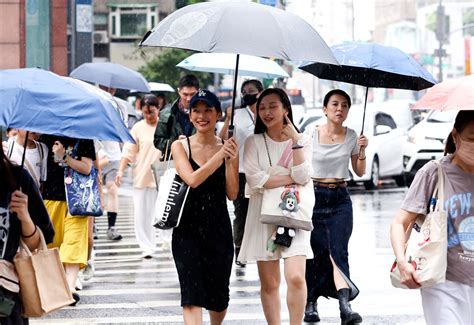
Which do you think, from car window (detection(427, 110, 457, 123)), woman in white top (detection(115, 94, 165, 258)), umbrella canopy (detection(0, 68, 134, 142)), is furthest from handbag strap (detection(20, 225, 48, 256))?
car window (detection(427, 110, 457, 123))

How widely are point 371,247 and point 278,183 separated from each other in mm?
6646

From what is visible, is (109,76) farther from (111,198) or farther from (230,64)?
(230,64)

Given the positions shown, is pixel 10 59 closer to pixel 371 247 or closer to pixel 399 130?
pixel 399 130

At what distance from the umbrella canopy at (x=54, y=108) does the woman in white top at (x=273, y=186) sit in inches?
74.4

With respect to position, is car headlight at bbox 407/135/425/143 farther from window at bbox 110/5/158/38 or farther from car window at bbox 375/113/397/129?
window at bbox 110/5/158/38

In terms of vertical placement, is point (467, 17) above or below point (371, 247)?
above

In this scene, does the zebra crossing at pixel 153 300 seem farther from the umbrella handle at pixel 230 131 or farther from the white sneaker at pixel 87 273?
the umbrella handle at pixel 230 131

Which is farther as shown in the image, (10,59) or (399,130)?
(399,130)

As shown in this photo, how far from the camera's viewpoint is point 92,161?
9.66m

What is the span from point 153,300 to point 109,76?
5.59m

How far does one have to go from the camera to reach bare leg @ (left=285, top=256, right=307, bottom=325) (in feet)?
25.8

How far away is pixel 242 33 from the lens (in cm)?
679

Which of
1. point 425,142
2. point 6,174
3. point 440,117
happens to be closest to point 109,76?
point 425,142

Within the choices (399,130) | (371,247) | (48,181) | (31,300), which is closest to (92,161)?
(48,181)
